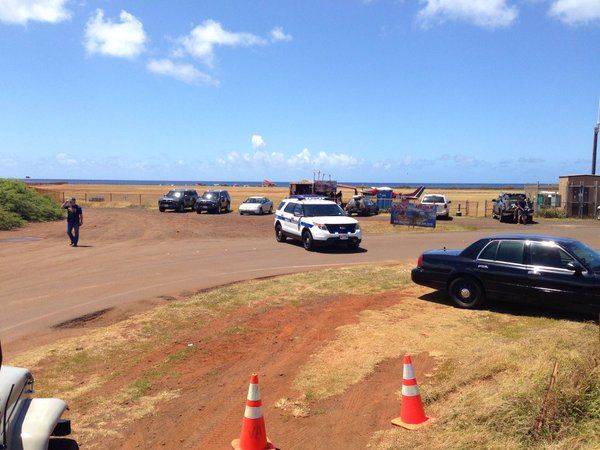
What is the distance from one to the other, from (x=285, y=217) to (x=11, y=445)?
18.7 metres

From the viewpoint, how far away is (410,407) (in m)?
5.19

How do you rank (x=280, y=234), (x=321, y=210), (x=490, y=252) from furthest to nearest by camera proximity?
(x=280, y=234)
(x=321, y=210)
(x=490, y=252)

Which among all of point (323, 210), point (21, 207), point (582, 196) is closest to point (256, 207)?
point (21, 207)

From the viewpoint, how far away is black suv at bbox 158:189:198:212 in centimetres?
4156

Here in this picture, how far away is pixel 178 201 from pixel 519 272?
35.3m

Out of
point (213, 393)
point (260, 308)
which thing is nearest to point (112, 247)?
point (260, 308)

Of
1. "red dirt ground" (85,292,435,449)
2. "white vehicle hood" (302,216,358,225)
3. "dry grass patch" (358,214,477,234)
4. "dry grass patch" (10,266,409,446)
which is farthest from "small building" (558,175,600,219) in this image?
"red dirt ground" (85,292,435,449)

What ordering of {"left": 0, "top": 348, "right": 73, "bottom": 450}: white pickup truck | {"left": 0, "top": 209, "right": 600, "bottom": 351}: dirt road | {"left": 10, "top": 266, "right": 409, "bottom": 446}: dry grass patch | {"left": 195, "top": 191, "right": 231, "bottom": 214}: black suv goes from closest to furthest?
1. {"left": 0, "top": 348, "right": 73, "bottom": 450}: white pickup truck
2. {"left": 10, "top": 266, "right": 409, "bottom": 446}: dry grass patch
3. {"left": 0, "top": 209, "right": 600, "bottom": 351}: dirt road
4. {"left": 195, "top": 191, "right": 231, "bottom": 214}: black suv

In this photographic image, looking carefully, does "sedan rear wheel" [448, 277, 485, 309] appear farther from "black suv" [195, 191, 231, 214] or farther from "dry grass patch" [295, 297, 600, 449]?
"black suv" [195, 191, 231, 214]

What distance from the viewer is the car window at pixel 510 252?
9.44 meters

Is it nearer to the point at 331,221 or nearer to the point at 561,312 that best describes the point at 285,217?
the point at 331,221

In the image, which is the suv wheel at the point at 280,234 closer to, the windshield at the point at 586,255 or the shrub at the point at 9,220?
the windshield at the point at 586,255

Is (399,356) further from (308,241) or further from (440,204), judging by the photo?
(440,204)

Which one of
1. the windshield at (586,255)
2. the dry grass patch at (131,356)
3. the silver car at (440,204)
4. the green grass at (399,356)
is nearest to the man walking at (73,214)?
the dry grass patch at (131,356)
